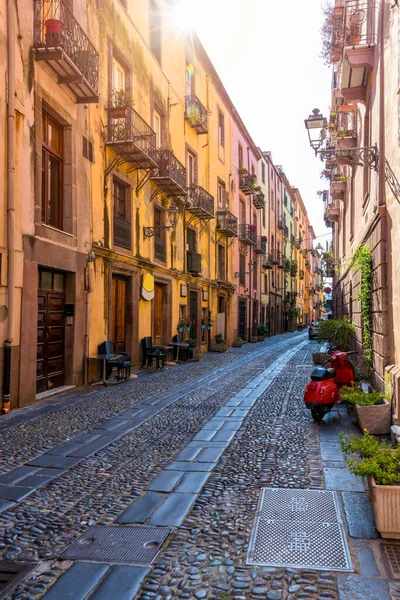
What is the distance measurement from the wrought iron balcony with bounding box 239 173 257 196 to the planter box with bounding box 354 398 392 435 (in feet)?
79.8

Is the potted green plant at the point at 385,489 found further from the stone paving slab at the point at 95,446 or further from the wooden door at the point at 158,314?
the wooden door at the point at 158,314

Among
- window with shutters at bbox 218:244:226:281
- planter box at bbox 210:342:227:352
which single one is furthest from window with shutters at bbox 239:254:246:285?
planter box at bbox 210:342:227:352

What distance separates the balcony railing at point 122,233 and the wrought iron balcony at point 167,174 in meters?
2.48

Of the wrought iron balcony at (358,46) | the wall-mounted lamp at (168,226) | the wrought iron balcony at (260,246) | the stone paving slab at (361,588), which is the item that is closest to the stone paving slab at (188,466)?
the stone paving slab at (361,588)

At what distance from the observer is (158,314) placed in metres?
17.1

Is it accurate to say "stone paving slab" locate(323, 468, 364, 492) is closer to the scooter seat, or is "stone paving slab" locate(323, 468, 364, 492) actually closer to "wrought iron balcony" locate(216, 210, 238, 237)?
the scooter seat

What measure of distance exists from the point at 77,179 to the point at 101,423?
606 centimetres

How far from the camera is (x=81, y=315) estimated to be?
36.0ft

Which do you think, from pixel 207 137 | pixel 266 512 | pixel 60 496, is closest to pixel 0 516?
pixel 60 496

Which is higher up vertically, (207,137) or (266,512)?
(207,137)

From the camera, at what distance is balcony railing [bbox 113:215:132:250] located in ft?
43.3

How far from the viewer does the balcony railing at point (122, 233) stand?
43.3 ft

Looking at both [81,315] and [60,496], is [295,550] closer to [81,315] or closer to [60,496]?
[60,496]

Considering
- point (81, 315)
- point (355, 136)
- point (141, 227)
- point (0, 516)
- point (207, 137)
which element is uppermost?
point (207, 137)
